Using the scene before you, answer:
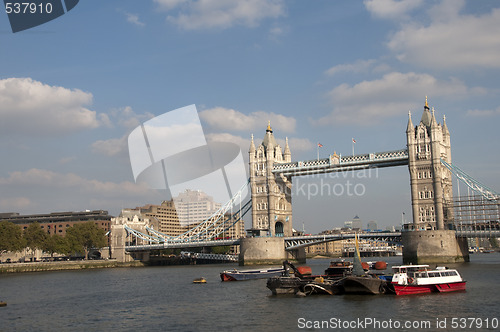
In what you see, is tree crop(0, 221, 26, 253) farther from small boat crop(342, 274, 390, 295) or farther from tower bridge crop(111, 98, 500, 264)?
small boat crop(342, 274, 390, 295)

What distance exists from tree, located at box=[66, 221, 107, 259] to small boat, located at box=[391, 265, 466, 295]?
8148cm

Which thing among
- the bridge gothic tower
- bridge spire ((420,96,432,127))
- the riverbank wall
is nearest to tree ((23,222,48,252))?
the riverbank wall

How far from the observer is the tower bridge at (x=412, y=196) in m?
80.9

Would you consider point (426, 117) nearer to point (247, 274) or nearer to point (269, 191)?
point (269, 191)

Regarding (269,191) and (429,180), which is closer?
(429,180)

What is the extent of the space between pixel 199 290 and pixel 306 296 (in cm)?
1320

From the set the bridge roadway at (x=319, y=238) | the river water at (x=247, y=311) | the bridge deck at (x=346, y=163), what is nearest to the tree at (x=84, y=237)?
the bridge roadway at (x=319, y=238)

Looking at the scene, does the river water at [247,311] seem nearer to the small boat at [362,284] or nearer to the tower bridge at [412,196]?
the small boat at [362,284]

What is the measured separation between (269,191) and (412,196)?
27478mm

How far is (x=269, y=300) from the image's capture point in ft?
137

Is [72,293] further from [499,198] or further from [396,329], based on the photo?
[499,198]

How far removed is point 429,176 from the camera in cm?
8775

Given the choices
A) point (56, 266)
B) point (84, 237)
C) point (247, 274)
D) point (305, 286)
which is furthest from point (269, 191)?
point (305, 286)

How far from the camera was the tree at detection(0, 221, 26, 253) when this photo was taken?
311ft
